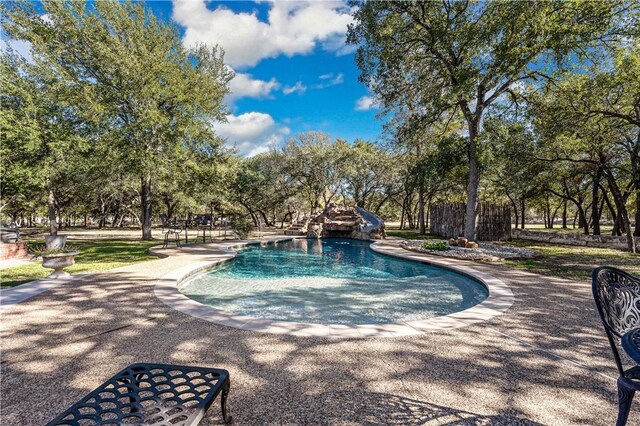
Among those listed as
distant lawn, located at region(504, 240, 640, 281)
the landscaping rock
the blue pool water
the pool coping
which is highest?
the landscaping rock

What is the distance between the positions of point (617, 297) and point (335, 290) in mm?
5522

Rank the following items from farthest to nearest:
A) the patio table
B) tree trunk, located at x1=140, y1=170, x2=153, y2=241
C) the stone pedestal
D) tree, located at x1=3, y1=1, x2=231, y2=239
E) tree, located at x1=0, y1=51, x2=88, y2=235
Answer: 1. tree trunk, located at x1=140, y1=170, x2=153, y2=241
2. tree, located at x1=3, y1=1, x2=231, y2=239
3. tree, located at x1=0, y1=51, x2=88, y2=235
4. the stone pedestal
5. the patio table

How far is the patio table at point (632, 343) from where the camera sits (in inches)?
57.8

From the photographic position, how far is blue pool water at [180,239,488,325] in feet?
17.8

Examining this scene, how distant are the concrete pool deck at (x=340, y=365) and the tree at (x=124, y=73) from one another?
34.2 feet

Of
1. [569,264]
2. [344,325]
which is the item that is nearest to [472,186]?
[569,264]

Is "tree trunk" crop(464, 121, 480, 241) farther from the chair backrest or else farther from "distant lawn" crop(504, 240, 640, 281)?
the chair backrest

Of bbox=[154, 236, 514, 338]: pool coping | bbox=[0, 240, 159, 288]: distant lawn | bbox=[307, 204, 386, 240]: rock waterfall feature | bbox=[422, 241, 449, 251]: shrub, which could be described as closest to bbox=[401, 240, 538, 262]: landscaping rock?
bbox=[422, 241, 449, 251]: shrub

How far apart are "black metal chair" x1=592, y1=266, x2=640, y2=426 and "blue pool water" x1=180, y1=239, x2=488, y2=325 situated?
344 cm

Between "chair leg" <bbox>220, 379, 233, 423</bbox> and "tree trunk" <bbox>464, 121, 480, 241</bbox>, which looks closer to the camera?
"chair leg" <bbox>220, 379, 233, 423</bbox>

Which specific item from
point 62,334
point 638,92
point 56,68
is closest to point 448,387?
point 62,334

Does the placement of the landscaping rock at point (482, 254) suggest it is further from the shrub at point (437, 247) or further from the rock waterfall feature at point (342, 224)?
the rock waterfall feature at point (342, 224)

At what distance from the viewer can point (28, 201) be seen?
65.9 ft

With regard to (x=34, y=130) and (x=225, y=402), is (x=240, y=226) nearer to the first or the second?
(x=34, y=130)
